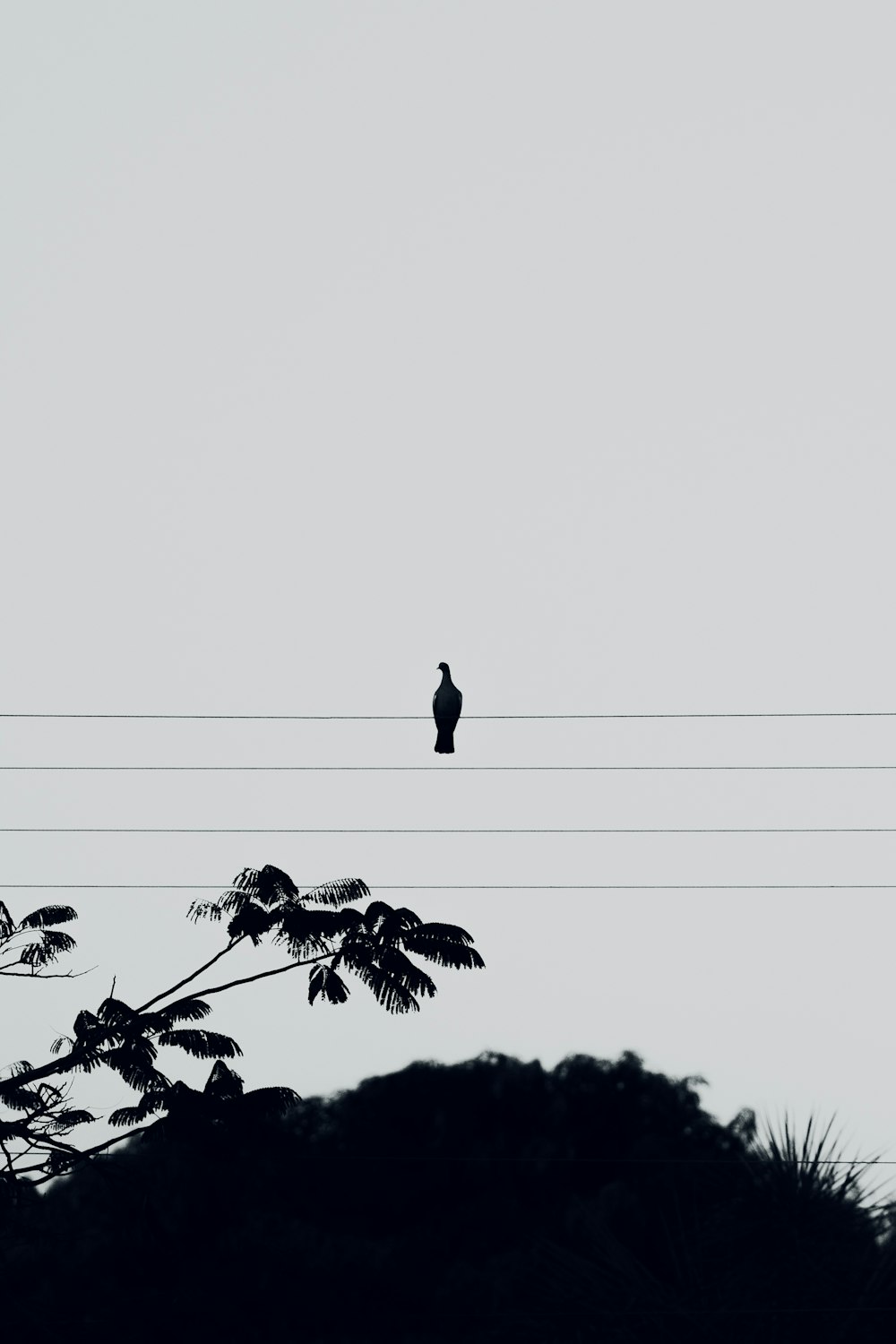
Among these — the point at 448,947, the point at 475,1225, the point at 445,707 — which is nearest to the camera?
the point at 448,947

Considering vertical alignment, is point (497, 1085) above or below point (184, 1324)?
above

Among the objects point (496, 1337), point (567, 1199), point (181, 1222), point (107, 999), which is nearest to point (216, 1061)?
point (107, 999)

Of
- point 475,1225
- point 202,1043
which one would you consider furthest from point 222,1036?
point 475,1225

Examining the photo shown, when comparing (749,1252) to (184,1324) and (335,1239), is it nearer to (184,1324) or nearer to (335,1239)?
(184,1324)

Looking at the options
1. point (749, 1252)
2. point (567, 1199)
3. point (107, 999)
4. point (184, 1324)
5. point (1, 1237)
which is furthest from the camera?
point (567, 1199)

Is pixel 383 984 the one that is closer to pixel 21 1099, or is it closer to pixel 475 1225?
pixel 21 1099

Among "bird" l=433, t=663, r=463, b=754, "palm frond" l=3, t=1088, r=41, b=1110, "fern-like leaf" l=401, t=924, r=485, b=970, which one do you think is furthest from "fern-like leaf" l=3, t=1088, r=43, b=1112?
"bird" l=433, t=663, r=463, b=754

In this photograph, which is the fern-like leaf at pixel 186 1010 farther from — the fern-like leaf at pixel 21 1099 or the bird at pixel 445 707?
the bird at pixel 445 707

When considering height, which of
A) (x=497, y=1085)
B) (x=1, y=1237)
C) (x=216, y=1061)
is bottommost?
(x=1, y=1237)

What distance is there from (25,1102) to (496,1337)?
20.9m

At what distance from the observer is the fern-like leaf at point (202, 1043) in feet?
52.4

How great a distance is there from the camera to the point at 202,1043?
16141 millimetres

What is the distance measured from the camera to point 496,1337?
114ft

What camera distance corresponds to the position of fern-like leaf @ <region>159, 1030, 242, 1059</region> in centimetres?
1596
